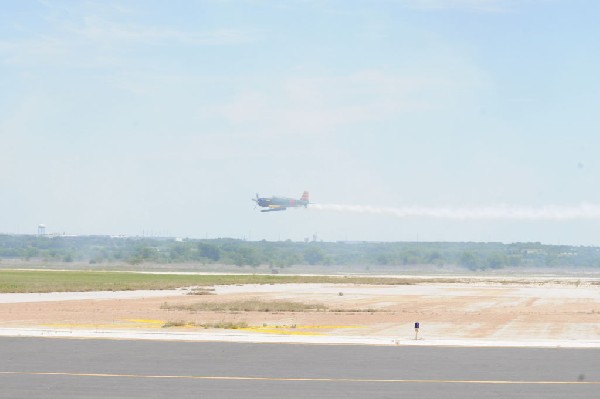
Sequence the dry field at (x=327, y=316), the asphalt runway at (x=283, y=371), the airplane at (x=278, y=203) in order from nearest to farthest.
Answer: the asphalt runway at (x=283, y=371) < the dry field at (x=327, y=316) < the airplane at (x=278, y=203)

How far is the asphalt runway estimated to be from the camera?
68.1 ft

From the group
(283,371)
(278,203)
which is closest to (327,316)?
(283,371)

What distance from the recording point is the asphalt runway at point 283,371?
20.8 metres

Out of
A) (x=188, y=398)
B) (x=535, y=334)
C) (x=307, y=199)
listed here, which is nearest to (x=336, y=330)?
(x=535, y=334)

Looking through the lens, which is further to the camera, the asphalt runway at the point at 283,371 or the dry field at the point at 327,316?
the dry field at the point at 327,316

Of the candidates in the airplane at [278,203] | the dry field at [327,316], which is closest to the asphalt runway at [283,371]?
the dry field at [327,316]

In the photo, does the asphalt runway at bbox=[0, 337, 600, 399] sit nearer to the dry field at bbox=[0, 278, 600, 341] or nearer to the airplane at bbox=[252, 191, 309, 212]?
the dry field at bbox=[0, 278, 600, 341]

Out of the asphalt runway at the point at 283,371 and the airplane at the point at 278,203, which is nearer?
the asphalt runway at the point at 283,371

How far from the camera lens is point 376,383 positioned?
22.2 m

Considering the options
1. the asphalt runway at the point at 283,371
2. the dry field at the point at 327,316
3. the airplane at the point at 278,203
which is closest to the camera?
the asphalt runway at the point at 283,371

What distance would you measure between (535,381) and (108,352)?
13684 millimetres

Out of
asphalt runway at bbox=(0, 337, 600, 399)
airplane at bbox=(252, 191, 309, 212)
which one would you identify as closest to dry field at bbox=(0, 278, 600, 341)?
asphalt runway at bbox=(0, 337, 600, 399)

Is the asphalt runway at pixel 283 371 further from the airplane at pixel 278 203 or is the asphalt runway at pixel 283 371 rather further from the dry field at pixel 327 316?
the airplane at pixel 278 203

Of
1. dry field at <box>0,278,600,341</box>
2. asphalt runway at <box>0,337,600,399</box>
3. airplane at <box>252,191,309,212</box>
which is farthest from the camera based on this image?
airplane at <box>252,191,309,212</box>
